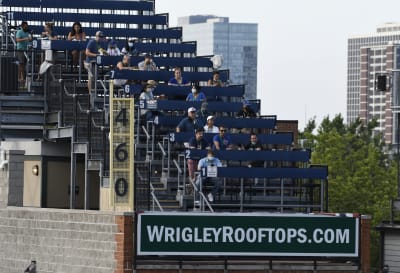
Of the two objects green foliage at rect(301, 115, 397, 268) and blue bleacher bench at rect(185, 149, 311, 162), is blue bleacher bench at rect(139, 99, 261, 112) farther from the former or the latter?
green foliage at rect(301, 115, 397, 268)

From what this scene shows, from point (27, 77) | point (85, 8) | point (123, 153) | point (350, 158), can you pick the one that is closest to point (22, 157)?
point (27, 77)

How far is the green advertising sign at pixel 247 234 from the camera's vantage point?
28266mm

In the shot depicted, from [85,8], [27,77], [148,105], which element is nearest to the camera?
[148,105]

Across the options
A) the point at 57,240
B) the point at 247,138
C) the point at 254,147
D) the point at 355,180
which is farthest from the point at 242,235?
the point at 355,180

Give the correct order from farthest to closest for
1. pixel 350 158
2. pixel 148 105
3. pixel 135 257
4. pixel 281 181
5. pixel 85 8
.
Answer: pixel 350 158
pixel 85 8
pixel 148 105
pixel 281 181
pixel 135 257

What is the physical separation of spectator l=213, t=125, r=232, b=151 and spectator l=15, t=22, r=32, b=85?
7.08 meters

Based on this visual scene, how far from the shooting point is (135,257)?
28.2m

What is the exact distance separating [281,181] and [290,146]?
108 inches

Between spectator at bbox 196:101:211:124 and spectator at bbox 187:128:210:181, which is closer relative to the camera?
spectator at bbox 187:128:210:181

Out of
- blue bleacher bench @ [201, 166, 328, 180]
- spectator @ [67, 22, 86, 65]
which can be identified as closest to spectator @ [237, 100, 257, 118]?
blue bleacher bench @ [201, 166, 328, 180]

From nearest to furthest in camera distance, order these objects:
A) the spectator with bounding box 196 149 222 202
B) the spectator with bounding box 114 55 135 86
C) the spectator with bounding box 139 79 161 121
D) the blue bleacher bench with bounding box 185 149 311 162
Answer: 1. the spectator with bounding box 196 149 222 202
2. the blue bleacher bench with bounding box 185 149 311 162
3. the spectator with bounding box 139 79 161 121
4. the spectator with bounding box 114 55 135 86

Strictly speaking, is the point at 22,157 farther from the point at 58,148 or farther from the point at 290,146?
the point at 290,146

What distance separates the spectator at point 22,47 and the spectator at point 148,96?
3.92 m

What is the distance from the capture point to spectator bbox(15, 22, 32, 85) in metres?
38.3
